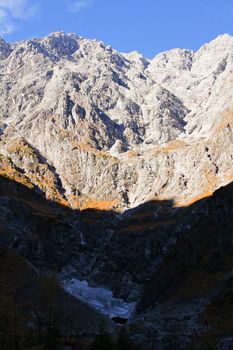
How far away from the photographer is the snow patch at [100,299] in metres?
142

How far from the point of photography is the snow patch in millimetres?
142000

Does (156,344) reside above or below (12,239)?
below

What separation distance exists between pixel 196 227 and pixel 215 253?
19.1 metres

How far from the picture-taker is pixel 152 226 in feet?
623

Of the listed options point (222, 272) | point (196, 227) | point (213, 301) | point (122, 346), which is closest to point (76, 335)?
point (122, 346)

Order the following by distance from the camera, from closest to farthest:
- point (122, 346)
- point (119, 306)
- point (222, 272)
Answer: point (122, 346) < point (222, 272) < point (119, 306)

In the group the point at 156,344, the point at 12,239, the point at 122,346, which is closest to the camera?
the point at 122,346

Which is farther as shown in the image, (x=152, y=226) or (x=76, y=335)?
(x=152, y=226)

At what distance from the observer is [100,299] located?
153 metres

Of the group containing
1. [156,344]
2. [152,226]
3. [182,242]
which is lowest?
[156,344]

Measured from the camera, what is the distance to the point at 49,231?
190 metres

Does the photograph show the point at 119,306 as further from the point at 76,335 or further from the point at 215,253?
the point at 76,335

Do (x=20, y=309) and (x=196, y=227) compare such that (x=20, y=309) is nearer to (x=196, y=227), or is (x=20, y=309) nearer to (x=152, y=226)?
(x=196, y=227)

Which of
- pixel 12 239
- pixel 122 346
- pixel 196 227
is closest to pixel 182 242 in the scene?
pixel 196 227
